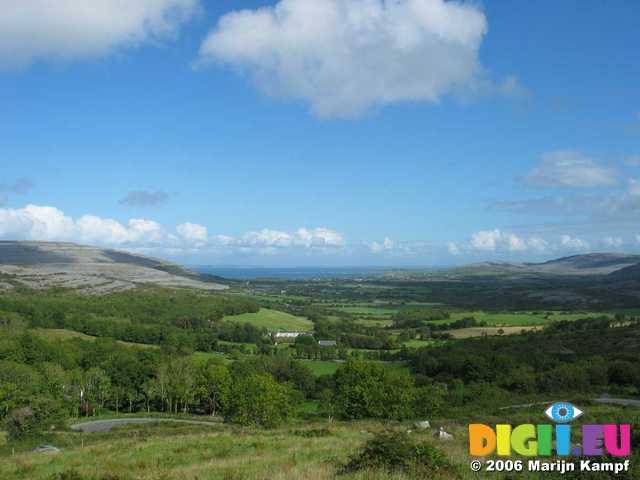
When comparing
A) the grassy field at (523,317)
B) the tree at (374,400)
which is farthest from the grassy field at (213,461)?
the grassy field at (523,317)

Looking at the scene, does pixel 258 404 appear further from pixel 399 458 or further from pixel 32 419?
pixel 399 458

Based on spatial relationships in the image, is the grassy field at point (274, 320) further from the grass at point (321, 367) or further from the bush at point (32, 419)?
the bush at point (32, 419)

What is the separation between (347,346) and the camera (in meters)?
129

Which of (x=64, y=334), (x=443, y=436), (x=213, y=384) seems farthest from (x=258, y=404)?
(x=64, y=334)

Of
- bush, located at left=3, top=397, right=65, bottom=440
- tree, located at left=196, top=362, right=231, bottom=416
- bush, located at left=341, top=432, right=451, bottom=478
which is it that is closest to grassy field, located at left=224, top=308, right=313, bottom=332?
tree, located at left=196, top=362, right=231, bottom=416

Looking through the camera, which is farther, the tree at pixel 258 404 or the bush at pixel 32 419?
the tree at pixel 258 404

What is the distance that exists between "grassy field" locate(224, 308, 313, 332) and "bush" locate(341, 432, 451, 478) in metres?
136

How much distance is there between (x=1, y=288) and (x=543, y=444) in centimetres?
20063

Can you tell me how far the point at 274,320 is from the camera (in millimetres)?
161625

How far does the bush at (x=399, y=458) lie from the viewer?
504 inches

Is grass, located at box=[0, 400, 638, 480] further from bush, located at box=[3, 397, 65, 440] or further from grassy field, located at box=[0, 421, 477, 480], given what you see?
bush, located at box=[3, 397, 65, 440]

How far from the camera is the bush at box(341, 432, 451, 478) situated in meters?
12.8

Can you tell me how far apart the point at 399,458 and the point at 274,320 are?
151032 millimetres

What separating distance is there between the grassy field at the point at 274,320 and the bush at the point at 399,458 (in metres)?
136
